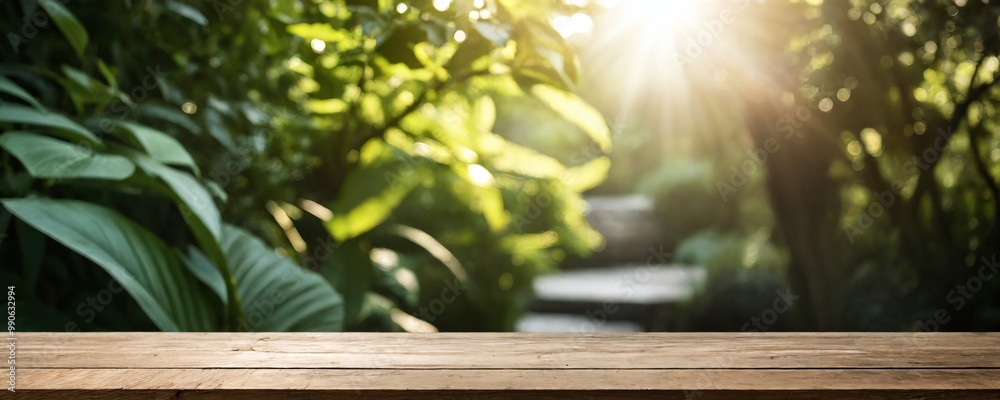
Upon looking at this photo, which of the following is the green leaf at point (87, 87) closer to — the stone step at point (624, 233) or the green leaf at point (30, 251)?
the green leaf at point (30, 251)

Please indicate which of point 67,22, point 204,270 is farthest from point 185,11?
point 204,270

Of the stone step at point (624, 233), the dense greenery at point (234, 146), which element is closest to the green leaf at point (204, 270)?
the dense greenery at point (234, 146)

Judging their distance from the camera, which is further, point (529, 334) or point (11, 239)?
point (11, 239)

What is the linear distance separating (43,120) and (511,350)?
771 millimetres

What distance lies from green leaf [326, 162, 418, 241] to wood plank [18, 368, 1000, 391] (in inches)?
42.3

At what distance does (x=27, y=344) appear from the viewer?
0.95 metres

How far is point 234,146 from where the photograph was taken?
1579 millimetres

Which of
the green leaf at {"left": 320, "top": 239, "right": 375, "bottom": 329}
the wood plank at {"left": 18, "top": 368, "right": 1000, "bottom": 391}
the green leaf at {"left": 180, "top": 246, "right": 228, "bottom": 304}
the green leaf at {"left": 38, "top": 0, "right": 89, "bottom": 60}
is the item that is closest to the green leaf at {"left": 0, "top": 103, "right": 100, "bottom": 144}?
the green leaf at {"left": 38, "top": 0, "right": 89, "bottom": 60}

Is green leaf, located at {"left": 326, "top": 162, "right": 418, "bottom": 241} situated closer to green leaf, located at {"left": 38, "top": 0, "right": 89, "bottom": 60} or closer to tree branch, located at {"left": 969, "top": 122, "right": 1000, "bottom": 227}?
green leaf, located at {"left": 38, "top": 0, "right": 89, "bottom": 60}

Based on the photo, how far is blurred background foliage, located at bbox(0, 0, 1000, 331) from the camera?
1.31 m

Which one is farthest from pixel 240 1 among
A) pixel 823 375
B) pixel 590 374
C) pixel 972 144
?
pixel 972 144

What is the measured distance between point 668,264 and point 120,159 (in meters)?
5.99

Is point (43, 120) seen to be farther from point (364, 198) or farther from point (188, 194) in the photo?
point (364, 198)

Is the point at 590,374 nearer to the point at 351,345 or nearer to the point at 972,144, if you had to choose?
the point at 351,345
